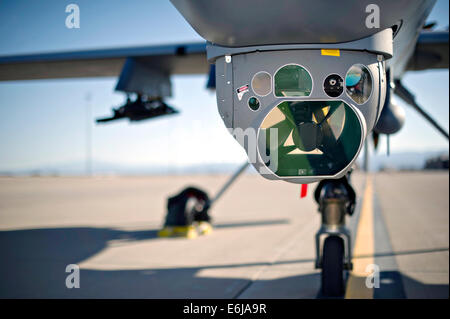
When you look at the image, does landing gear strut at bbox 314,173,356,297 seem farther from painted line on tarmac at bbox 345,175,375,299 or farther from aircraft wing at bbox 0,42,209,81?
aircraft wing at bbox 0,42,209,81

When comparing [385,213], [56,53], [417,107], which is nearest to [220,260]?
[417,107]

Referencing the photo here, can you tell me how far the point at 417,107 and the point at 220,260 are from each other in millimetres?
3349

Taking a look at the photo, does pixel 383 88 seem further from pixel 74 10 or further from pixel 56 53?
pixel 56 53

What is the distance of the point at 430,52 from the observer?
228 inches

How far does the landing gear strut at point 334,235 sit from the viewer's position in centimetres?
398

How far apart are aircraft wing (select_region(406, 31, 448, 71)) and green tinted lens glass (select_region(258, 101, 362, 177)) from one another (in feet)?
12.0

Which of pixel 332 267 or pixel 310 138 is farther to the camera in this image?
pixel 332 267

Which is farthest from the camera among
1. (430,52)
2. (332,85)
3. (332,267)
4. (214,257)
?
(214,257)

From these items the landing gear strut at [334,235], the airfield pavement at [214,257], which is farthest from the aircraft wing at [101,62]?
the landing gear strut at [334,235]

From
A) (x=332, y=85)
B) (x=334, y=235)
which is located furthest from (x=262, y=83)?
(x=334, y=235)

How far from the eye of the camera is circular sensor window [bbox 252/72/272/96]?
2.43m

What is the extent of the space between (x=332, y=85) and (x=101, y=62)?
17.7 feet

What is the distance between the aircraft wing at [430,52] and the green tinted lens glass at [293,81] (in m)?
3.71

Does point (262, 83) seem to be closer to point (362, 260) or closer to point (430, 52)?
point (362, 260)
